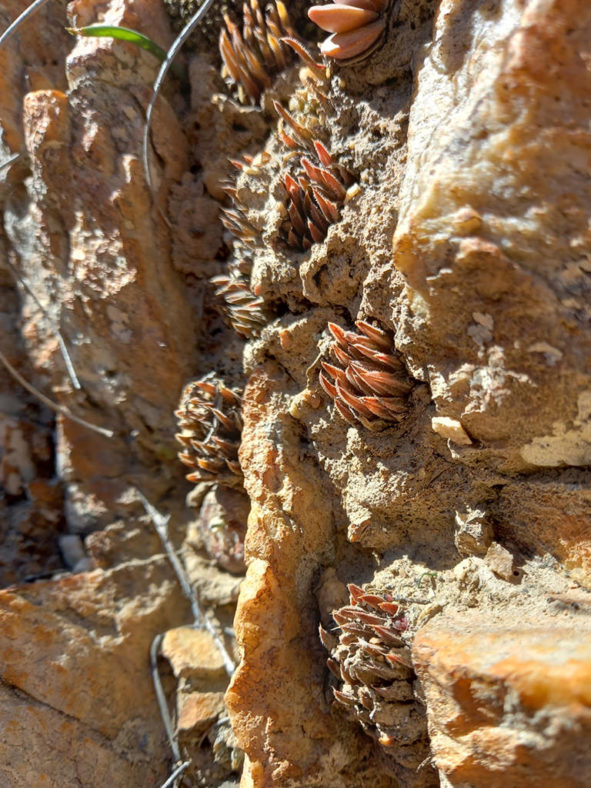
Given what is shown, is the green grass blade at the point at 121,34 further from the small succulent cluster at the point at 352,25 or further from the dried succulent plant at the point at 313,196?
the small succulent cluster at the point at 352,25

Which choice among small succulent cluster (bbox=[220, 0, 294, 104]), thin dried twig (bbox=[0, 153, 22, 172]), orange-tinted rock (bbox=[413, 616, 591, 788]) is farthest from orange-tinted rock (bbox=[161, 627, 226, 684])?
small succulent cluster (bbox=[220, 0, 294, 104])

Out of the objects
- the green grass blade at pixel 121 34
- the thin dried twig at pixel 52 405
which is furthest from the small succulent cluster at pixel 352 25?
the thin dried twig at pixel 52 405

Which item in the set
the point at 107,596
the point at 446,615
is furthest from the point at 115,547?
the point at 446,615

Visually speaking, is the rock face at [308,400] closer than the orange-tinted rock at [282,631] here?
Yes

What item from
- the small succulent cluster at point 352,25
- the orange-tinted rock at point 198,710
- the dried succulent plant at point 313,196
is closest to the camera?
the small succulent cluster at point 352,25

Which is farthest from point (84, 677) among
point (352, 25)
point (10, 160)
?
point (352, 25)

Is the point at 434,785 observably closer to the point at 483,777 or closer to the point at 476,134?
the point at 483,777
